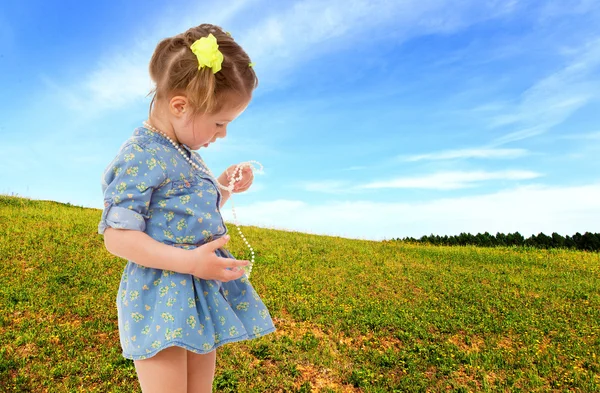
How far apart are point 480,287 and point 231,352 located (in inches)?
245

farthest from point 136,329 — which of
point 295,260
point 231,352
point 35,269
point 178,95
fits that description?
point 295,260

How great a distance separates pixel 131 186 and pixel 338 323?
568cm

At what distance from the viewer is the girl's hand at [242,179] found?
3311 millimetres

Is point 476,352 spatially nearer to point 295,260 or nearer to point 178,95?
point 295,260

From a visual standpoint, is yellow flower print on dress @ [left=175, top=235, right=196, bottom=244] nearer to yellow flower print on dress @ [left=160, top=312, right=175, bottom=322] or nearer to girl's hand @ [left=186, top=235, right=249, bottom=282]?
girl's hand @ [left=186, top=235, right=249, bottom=282]

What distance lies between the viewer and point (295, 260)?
11031 mm

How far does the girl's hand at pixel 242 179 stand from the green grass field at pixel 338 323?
3136mm

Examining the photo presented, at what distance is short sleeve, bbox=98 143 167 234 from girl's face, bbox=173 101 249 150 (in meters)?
0.23

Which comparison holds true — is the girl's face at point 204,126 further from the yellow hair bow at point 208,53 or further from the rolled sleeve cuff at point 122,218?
the rolled sleeve cuff at point 122,218

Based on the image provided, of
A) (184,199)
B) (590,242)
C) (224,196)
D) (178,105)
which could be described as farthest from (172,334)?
(590,242)

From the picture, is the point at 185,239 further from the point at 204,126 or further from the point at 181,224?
the point at 204,126

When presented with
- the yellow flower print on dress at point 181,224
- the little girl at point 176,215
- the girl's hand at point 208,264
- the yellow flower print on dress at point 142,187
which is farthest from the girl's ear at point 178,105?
the girl's hand at point 208,264

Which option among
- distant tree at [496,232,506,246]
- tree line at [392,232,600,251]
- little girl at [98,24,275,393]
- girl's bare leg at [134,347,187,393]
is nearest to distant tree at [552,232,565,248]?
tree line at [392,232,600,251]

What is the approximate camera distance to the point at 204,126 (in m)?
2.68
